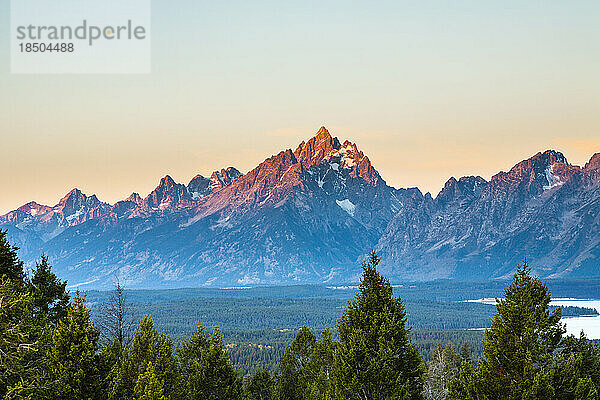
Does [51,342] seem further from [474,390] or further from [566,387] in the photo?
[566,387]

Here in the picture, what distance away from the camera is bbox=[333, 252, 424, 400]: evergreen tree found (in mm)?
33875

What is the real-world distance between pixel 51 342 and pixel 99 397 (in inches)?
207

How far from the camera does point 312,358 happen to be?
67312 mm

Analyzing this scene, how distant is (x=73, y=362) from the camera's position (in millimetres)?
34094

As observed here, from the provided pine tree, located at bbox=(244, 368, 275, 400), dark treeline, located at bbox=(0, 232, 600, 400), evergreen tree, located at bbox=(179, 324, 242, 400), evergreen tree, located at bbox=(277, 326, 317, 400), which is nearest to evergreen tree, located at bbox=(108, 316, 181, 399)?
dark treeline, located at bbox=(0, 232, 600, 400)

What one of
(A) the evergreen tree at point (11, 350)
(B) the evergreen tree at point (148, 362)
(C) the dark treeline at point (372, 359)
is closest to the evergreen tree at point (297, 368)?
(B) the evergreen tree at point (148, 362)

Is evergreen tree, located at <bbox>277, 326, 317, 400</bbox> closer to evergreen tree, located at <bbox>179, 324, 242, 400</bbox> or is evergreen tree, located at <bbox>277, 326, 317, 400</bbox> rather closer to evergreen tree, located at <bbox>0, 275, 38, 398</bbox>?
evergreen tree, located at <bbox>179, 324, 242, 400</bbox>

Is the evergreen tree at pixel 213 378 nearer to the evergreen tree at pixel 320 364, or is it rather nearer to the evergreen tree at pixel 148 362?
the evergreen tree at pixel 148 362

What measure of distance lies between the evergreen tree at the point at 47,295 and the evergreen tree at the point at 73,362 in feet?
47.3

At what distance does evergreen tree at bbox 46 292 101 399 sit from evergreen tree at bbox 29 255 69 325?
1441 centimetres

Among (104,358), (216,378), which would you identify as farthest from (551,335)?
(104,358)

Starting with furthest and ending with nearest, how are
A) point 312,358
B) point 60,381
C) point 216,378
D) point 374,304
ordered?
point 312,358, point 216,378, point 374,304, point 60,381

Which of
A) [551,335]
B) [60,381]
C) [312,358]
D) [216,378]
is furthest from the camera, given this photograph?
[312,358]

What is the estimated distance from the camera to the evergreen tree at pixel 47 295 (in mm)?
48234
